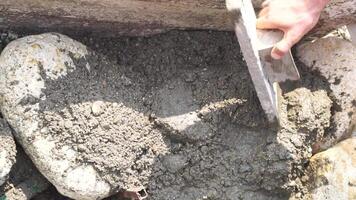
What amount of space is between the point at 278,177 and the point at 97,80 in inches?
37.0

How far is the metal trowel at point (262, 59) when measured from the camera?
2.41 metres

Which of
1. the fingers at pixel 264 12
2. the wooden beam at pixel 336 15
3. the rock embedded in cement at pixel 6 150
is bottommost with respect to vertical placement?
the rock embedded in cement at pixel 6 150

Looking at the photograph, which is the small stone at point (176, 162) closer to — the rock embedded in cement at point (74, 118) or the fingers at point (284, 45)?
the rock embedded in cement at point (74, 118)

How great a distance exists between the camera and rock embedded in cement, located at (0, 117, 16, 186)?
2.65 metres

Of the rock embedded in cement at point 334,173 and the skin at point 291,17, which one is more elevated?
the skin at point 291,17

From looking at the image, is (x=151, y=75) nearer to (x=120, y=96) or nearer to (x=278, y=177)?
(x=120, y=96)

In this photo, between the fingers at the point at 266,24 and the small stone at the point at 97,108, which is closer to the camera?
the fingers at the point at 266,24

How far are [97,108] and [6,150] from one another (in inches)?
17.0

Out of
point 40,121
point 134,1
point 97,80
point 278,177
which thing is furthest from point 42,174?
point 278,177

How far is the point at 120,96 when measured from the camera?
2832 mm

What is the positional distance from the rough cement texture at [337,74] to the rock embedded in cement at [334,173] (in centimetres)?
7

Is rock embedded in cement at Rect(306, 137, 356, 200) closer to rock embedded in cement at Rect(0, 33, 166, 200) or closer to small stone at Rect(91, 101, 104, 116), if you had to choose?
rock embedded in cement at Rect(0, 33, 166, 200)

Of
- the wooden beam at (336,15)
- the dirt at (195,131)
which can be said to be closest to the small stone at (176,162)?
the dirt at (195,131)

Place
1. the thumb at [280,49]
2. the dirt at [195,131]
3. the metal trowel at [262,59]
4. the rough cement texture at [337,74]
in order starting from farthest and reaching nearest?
the rough cement texture at [337,74] → the dirt at [195,131] → the thumb at [280,49] → the metal trowel at [262,59]
